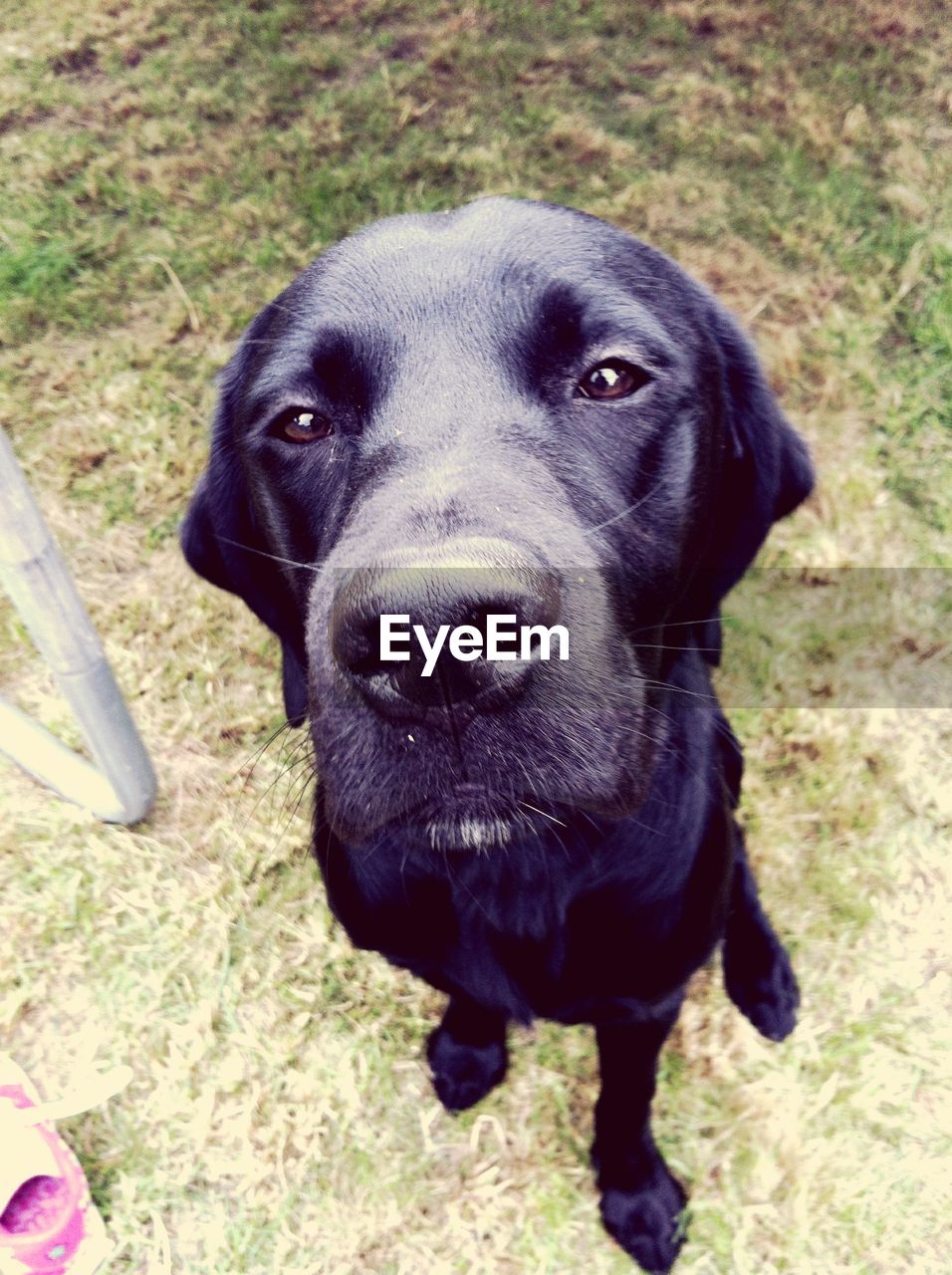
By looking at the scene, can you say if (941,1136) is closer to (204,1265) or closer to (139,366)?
(204,1265)

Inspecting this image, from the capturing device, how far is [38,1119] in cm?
207

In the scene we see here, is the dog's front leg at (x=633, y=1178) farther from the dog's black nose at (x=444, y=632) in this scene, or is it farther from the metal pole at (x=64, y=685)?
the metal pole at (x=64, y=685)

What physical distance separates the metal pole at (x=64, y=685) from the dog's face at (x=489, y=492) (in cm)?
36

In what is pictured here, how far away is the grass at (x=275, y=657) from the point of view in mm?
2191

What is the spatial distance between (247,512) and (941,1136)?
2.09m

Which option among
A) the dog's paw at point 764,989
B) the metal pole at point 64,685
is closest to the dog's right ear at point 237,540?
the metal pole at point 64,685

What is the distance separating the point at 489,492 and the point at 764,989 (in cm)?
164

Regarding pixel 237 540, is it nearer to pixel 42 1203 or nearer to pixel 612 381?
pixel 612 381

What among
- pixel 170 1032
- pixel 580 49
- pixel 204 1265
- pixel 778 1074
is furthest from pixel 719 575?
pixel 580 49

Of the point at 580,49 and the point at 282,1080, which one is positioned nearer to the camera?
the point at 282,1080

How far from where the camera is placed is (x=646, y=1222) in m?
2.04

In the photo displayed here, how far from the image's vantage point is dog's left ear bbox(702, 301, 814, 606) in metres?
1.66

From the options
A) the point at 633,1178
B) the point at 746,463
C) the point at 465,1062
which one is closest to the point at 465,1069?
the point at 465,1062

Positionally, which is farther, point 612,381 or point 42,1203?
point 42,1203
